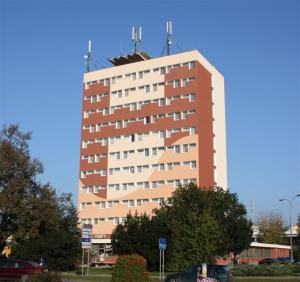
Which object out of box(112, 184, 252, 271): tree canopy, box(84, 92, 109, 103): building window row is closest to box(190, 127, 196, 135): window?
box(84, 92, 109, 103): building window row

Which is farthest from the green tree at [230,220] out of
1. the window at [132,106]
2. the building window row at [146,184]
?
the window at [132,106]

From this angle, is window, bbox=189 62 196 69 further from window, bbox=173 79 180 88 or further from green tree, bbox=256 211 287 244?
green tree, bbox=256 211 287 244

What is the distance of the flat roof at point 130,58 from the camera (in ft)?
327

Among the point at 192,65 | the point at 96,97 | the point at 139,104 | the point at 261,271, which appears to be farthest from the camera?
the point at 96,97

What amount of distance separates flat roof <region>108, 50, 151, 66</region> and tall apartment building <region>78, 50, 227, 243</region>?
220mm

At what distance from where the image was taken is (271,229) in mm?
119188

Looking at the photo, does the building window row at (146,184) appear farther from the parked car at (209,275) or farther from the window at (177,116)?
the parked car at (209,275)

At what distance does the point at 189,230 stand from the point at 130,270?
22.5 meters

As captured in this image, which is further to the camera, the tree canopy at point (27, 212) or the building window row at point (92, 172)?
the building window row at point (92, 172)

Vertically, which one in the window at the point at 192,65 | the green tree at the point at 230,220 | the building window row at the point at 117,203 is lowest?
the green tree at the point at 230,220

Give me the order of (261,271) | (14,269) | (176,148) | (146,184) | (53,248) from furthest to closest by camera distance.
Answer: (146,184) < (176,148) < (53,248) < (261,271) < (14,269)

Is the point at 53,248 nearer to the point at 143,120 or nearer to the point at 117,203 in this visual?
the point at 117,203

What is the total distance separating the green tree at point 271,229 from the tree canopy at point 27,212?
7297cm

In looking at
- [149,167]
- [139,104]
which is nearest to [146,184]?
[149,167]
